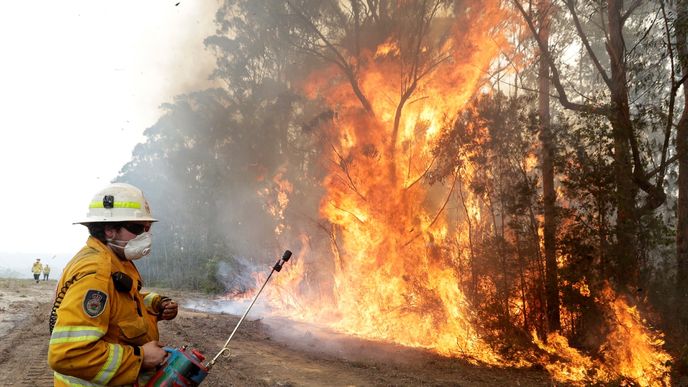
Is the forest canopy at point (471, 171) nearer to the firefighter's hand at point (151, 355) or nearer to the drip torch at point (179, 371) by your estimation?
the drip torch at point (179, 371)

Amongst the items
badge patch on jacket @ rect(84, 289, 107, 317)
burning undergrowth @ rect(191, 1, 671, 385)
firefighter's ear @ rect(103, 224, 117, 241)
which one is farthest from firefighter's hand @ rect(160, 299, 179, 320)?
burning undergrowth @ rect(191, 1, 671, 385)

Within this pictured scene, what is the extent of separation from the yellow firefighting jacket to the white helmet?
0.61ft

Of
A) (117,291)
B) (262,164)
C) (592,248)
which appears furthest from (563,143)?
(262,164)

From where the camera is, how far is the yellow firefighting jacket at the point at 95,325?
253 centimetres

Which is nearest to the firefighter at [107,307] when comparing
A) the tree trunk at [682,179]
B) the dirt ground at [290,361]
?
the dirt ground at [290,361]

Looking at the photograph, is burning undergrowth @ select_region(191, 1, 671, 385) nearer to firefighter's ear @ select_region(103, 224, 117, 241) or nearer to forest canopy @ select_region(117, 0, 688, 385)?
forest canopy @ select_region(117, 0, 688, 385)

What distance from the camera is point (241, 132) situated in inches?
976

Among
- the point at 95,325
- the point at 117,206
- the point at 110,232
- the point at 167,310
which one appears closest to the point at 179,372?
the point at 95,325

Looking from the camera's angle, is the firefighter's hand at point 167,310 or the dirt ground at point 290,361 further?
the dirt ground at point 290,361

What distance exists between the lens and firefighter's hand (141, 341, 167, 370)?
9.30 ft

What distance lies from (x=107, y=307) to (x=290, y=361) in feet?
24.5

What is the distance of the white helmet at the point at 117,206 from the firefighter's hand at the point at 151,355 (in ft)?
2.73

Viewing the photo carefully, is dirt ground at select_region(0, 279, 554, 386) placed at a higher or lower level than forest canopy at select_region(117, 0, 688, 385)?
lower

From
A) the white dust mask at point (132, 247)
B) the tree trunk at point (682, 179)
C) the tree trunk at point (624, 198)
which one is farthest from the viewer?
the tree trunk at point (624, 198)
